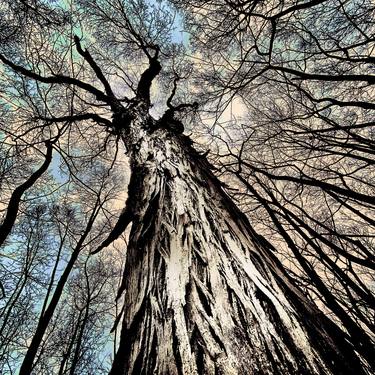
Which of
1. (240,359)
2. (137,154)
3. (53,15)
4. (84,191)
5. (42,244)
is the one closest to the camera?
(240,359)

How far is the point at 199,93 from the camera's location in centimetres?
443

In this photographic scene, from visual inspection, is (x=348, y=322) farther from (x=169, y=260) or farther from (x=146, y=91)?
(x=146, y=91)

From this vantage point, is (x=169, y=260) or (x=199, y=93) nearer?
(x=169, y=260)

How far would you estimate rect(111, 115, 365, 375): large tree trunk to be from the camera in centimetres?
67

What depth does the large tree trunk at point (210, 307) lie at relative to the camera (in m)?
0.67

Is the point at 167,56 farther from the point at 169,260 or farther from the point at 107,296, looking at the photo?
the point at 107,296

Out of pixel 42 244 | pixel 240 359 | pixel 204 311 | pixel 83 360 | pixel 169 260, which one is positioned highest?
pixel 42 244

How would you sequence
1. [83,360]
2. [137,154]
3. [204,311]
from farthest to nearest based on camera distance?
[83,360]
[137,154]
[204,311]

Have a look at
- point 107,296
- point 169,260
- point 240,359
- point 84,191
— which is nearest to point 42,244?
point 84,191

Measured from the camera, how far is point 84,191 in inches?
229

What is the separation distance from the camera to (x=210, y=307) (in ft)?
2.65

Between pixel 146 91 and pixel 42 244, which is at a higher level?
pixel 42 244

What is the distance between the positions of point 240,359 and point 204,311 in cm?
18

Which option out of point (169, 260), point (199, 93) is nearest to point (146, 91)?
point (199, 93)
